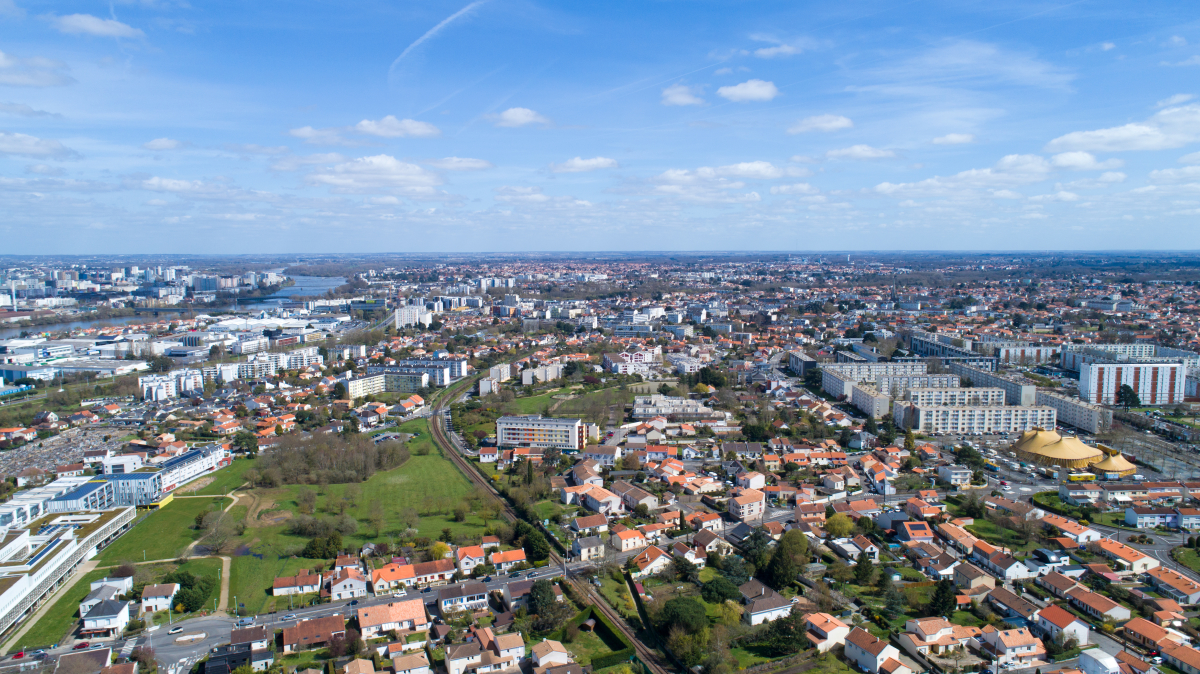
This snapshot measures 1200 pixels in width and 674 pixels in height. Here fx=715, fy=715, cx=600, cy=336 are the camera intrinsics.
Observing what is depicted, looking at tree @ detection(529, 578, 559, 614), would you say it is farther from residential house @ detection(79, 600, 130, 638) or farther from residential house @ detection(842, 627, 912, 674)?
residential house @ detection(79, 600, 130, 638)

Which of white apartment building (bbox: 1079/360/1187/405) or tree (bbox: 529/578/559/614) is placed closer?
tree (bbox: 529/578/559/614)

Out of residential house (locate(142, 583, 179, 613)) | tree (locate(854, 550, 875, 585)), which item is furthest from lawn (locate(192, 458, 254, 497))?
tree (locate(854, 550, 875, 585))

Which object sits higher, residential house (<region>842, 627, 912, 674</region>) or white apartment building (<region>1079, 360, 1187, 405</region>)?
white apartment building (<region>1079, 360, 1187, 405</region>)

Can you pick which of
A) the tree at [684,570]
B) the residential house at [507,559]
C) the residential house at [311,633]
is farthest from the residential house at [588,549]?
the residential house at [311,633]

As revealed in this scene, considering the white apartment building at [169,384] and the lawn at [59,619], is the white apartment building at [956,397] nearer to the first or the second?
Answer: the lawn at [59,619]

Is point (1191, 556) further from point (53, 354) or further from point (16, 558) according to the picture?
point (53, 354)

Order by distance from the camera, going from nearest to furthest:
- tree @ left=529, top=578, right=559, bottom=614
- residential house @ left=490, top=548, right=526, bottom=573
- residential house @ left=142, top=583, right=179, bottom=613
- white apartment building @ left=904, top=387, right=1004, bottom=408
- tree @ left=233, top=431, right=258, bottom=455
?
tree @ left=529, top=578, right=559, bottom=614 → residential house @ left=142, top=583, right=179, bottom=613 → residential house @ left=490, top=548, right=526, bottom=573 → tree @ left=233, top=431, right=258, bottom=455 → white apartment building @ left=904, top=387, right=1004, bottom=408

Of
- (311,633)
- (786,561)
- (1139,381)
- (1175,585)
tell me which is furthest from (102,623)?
(1139,381)

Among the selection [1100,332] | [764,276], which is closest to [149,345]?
[1100,332]
